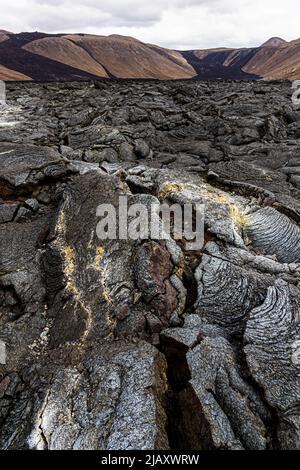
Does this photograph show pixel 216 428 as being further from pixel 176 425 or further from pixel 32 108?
pixel 32 108

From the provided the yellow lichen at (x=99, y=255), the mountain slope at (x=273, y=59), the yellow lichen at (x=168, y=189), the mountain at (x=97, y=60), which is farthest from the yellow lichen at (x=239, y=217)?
the mountain slope at (x=273, y=59)

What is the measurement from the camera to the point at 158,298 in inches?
356

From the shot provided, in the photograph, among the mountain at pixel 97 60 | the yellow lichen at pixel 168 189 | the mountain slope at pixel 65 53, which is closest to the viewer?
the yellow lichen at pixel 168 189

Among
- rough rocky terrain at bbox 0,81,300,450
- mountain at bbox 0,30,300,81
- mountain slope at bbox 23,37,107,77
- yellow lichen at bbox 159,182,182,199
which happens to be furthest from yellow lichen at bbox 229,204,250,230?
mountain slope at bbox 23,37,107,77

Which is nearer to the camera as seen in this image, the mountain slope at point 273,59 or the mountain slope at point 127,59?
the mountain slope at point 127,59

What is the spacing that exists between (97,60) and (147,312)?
8705 centimetres

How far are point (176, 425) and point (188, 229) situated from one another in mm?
6019

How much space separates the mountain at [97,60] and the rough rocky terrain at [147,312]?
5471 centimetres

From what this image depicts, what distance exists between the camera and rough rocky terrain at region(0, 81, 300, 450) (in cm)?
663

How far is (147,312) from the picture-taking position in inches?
347

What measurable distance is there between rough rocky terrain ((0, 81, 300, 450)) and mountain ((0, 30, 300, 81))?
54.7 meters

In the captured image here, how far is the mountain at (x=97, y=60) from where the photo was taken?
70688 millimetres

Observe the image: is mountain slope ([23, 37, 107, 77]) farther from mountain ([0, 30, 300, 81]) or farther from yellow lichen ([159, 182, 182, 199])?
yellow lichen ([159, 182, 182, 199])

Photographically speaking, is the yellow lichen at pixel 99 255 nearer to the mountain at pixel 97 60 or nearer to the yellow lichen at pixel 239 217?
the yellow lichen at pixel 239 217
